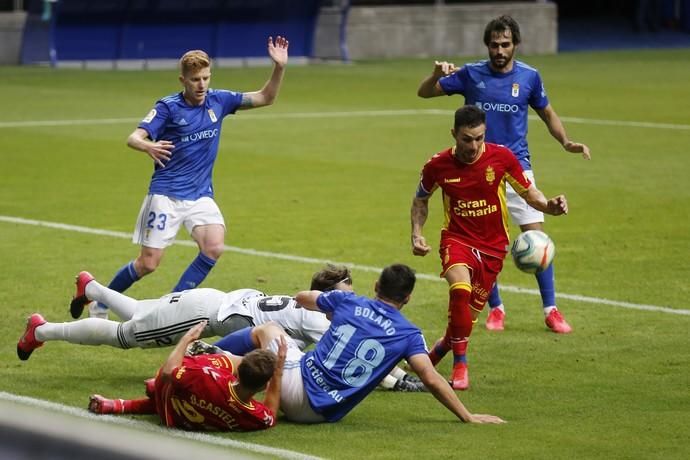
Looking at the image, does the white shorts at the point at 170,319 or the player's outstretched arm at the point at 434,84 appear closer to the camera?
the white shorts at the point at 170,319

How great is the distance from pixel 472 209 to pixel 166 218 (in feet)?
8.21

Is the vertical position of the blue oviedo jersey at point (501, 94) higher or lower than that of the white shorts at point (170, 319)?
higher

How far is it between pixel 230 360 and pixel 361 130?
1808cm

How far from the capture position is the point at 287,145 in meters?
23.2

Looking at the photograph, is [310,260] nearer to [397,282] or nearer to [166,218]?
[166,218]

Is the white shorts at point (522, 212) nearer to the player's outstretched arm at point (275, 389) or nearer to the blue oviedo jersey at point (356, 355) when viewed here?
the blue oviedo jersey at point (356, 355)

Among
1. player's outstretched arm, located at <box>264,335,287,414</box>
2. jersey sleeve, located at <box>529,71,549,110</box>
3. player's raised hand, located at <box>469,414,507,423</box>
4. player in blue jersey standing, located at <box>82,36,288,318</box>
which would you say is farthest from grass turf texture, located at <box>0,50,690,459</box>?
jersey sleeve, located at <box>529,71,549,110</box>

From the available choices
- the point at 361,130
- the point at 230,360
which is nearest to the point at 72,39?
the point at 361,130

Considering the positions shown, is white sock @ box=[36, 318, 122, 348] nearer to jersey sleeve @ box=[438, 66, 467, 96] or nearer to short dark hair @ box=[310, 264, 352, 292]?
short dark hair @ box=[310, 264, 352, 292]

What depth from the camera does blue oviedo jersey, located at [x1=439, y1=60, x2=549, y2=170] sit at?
10703mm

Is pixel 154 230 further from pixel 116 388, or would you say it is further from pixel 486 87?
pixel 486 87

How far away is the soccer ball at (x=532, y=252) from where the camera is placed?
927cm

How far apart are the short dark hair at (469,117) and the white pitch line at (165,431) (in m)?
2.78

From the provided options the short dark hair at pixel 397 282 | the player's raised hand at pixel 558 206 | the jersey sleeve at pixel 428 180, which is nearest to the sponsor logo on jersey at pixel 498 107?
the jersey sleeve at pixel 428 180
